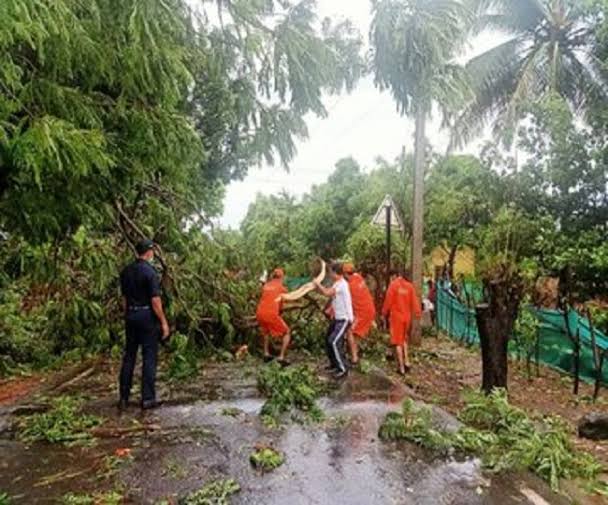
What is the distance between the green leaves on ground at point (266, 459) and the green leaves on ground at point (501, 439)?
122 cm

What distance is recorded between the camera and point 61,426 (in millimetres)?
6422

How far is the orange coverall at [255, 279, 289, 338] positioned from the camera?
1053 centimetres

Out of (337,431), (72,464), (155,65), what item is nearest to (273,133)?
(155,65)

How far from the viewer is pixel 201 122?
9.64 metres

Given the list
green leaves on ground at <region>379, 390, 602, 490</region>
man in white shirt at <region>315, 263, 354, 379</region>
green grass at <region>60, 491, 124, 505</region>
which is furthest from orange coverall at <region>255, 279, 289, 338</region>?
green grass at <region>60, 491, 124, 505</region>

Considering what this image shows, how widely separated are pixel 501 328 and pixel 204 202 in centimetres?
552

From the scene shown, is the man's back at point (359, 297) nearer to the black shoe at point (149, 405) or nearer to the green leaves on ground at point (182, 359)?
the green leaves on ground at point (182, 359)

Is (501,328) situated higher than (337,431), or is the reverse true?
(501,328)

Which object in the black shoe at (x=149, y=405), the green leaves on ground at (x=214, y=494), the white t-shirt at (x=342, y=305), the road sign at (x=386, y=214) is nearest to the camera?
the green leaves on ground at (x=214, y=494)

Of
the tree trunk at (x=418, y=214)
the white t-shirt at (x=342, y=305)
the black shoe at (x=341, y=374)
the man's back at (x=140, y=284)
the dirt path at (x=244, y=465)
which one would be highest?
the tree trunk at (x=418, y=214)

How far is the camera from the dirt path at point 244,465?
470cm

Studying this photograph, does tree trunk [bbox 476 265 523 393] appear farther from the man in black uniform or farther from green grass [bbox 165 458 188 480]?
green grass [bbox 165 458 188 480]

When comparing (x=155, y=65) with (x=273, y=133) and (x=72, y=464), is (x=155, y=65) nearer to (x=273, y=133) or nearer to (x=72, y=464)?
(x=273, y=133)

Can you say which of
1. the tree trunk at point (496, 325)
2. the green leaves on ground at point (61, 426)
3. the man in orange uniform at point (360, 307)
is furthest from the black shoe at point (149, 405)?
the tree trunk at point (496, 325)
